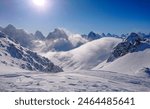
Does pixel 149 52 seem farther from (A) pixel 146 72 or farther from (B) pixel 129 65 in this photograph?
(A) pixel 146 72

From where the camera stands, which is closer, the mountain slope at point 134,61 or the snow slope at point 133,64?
the snow slope at point 133,64

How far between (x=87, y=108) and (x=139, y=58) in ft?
436

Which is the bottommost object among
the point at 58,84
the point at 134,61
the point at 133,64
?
the point at 58,84

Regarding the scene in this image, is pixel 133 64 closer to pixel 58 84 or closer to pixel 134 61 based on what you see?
pixel 134 61

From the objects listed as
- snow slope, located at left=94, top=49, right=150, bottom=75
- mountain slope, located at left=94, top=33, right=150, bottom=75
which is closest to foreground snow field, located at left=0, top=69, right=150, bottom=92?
mountain slope, located at left=94, top=33, right=150, bottom=75

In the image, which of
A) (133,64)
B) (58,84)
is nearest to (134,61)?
(133,64)

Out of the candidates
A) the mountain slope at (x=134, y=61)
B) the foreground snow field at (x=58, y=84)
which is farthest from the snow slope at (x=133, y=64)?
the foreground snow field at (x=58, y=84)

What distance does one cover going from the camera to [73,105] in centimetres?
2523

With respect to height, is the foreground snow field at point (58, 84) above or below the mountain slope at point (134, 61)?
below

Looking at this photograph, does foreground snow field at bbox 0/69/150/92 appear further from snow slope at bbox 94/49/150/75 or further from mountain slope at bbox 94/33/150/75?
snow slope at bbox 94/49/150/75

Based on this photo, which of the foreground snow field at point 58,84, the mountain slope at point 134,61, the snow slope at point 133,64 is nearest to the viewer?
the foreground snow field at point 58,84

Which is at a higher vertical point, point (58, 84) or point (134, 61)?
point (134, 61)

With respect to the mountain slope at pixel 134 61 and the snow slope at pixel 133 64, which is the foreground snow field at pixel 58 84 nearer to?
the mountain slope at pixel 134 61

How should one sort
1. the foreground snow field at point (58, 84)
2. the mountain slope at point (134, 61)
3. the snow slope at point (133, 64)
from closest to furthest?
the foreground snow field at point (58, 84) < the snow slope at point (133, 64) < the mountain slope at point (134, 61)
